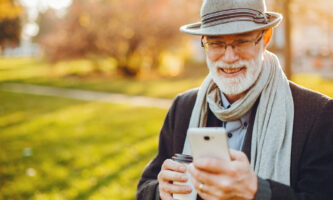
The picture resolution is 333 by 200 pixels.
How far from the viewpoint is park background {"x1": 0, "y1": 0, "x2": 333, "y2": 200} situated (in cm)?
524

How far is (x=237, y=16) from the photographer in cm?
194

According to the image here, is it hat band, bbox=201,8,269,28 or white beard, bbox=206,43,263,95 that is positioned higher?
hat band, bbox=201,8,269,28

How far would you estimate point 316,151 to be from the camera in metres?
1.81

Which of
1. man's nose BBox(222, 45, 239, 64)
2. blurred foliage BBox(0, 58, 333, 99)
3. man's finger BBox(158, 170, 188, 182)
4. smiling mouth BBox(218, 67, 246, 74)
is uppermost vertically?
man's nose BBox(222, 45, 239, 64)

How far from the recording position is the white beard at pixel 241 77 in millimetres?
2016

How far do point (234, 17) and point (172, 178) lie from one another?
98 cm

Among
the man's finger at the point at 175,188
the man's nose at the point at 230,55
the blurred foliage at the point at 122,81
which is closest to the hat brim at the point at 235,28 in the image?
the man's nose at the point at 230,55

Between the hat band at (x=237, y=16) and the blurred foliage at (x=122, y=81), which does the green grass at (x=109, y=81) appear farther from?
the hat band at (x=237, y=16)

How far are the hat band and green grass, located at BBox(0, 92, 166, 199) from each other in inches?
124

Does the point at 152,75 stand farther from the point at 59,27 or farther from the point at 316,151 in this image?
the point at 316,151

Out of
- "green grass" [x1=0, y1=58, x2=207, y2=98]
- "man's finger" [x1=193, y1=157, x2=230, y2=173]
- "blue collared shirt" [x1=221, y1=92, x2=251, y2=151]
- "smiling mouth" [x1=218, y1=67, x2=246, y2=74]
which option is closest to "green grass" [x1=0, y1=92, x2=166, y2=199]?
"blue collared shirt" [x1=221, y1=92, x2=251, y2=151]

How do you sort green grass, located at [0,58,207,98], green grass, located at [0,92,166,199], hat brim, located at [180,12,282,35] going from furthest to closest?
green grass, located at [0,58,207,98] → green grass, located at [0,92,166,199] → hat brim, located at [180,12,282,35]

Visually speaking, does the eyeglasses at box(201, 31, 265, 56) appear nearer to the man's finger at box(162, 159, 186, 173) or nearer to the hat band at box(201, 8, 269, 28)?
the hat band at box(201, 8, 269, 28)

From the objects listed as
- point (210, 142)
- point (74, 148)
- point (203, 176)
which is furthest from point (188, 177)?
point (74, 148)
